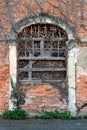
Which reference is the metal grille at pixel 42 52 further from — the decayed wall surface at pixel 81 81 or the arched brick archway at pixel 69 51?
the decayed wall surface at pixel 81 81

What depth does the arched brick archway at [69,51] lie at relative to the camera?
10766 mm

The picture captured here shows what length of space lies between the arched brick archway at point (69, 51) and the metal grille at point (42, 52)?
0.17m

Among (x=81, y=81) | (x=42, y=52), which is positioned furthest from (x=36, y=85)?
(x=81, y=81)

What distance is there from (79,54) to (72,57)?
20 centimetres

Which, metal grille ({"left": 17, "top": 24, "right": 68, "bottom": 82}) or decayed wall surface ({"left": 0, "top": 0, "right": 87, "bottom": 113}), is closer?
decayed wall surface ({"left": 0, "top": 0, "right": 87, "bottom": 113})

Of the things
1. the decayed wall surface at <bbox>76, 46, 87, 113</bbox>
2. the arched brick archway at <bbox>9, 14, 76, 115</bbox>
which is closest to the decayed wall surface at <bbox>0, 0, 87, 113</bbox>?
the decayed wall surface at <bbox>76, 46, 87, 113</bbox>

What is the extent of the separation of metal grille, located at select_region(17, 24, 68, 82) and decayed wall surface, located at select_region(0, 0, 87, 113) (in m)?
0.34

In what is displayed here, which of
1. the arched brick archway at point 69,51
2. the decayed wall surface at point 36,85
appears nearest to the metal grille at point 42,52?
the arched brick archway at point 69,51

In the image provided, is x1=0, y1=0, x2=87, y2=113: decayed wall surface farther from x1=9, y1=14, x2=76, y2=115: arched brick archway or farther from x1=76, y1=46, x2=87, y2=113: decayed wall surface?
x1=9, y1=14, x2=76, y2=115: arched brick archway

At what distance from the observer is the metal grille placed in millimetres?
10961

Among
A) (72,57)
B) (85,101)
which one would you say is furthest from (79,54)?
(85,101)

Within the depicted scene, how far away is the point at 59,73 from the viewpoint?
11.1 meters

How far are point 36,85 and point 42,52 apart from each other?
2.94 ft
